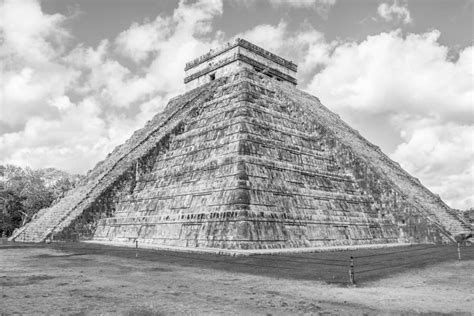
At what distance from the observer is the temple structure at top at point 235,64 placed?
29359 millimetres

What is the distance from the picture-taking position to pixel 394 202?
20531 mm

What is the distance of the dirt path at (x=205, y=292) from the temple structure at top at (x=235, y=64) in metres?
20.6

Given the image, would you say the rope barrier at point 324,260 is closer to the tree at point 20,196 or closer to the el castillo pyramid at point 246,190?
the el castillo pyramid at point 246,190

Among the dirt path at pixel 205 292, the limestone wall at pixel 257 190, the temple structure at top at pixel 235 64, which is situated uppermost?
the temple structure at top at pixel 235 64

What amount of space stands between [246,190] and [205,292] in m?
7.95

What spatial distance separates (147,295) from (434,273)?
26.9ft

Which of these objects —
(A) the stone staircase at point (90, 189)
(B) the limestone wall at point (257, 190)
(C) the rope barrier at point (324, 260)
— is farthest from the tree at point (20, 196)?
(C) the rope barrier at point (324, 260)

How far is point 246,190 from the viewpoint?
1602 centimetres

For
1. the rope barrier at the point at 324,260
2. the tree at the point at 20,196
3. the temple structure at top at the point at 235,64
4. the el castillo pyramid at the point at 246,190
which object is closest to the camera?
the rope barrier at the point at 324,260

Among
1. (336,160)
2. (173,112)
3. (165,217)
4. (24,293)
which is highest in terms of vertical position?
(173,112)

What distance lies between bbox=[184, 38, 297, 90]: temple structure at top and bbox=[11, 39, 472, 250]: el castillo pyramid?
3673 mm

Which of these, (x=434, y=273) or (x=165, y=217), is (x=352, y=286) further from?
(x=165, y=217)

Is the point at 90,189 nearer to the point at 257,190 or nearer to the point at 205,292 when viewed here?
the point at 257,190

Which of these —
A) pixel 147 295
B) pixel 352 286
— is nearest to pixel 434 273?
pixel 352 286
